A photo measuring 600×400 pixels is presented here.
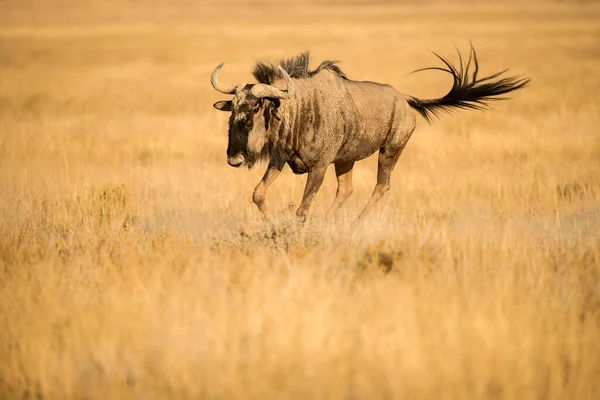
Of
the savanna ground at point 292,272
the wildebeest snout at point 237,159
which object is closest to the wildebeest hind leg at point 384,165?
the savanna ground at point 292,272

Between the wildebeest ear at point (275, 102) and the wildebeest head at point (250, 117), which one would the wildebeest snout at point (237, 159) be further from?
the wildebeest ear at point (275, 102)

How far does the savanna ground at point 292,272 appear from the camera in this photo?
4.54m

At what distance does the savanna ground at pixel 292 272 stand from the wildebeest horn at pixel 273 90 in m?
1.10

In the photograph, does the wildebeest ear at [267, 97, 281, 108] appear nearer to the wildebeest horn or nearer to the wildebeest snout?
the wildebeest horn

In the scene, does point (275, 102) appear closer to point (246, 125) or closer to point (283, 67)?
point (246, 125)

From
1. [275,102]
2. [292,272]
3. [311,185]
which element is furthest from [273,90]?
[292,272]

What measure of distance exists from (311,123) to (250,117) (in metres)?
0.84

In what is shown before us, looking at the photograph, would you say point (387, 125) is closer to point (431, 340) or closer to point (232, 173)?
point (232, 173)

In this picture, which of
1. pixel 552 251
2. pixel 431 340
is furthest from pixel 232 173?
pixel 431 340

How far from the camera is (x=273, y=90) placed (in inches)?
324

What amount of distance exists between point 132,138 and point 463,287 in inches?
419

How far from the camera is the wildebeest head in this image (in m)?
8.11

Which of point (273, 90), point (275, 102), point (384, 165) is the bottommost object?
point (384, 165)

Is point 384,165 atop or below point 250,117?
below
